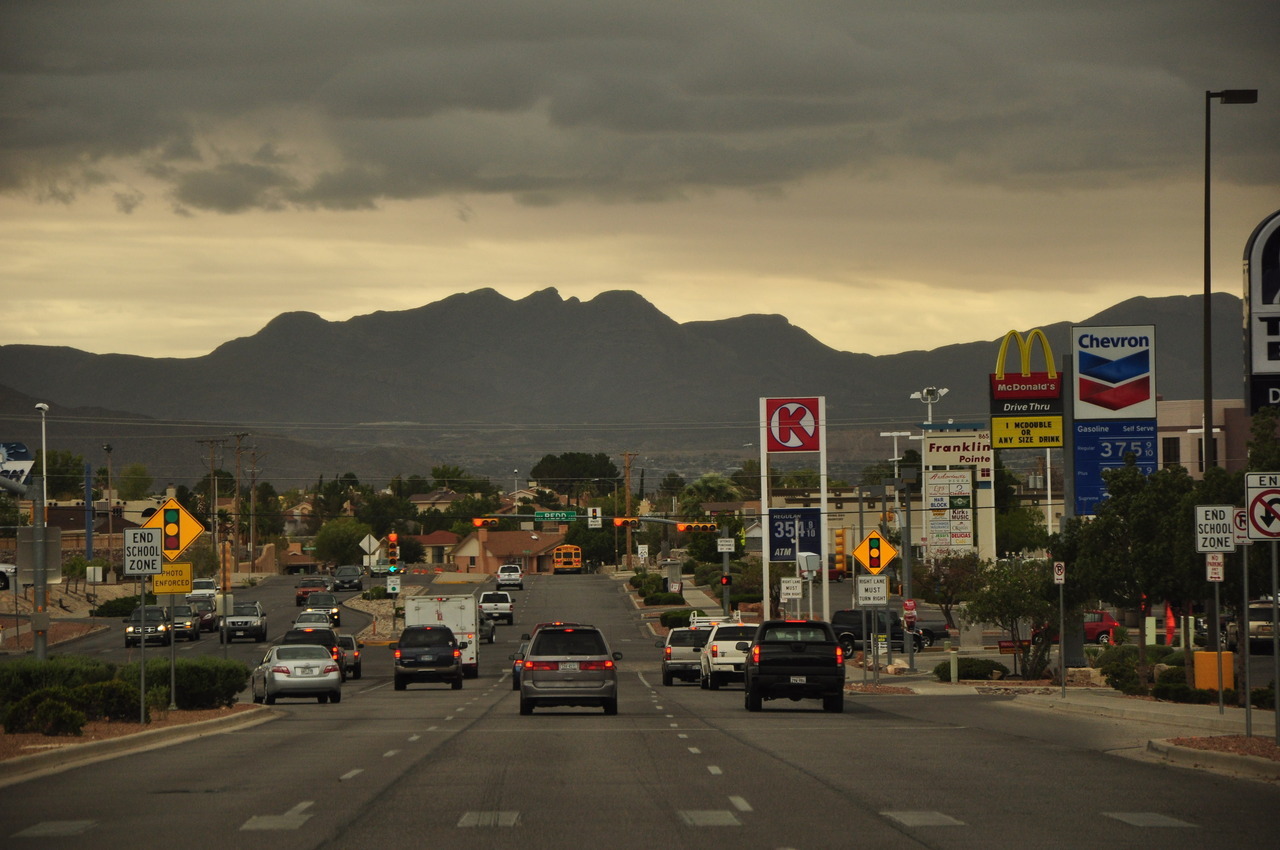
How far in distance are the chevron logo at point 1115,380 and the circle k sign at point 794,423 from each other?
770 inches

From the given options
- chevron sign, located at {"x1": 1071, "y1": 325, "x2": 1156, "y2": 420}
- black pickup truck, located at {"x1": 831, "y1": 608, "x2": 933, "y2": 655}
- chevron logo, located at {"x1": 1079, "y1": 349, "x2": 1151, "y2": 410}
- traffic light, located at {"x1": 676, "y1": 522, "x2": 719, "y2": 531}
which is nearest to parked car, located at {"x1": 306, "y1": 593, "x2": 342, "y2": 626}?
black pickup truck, located at {"x1": 831, "y1": 608, "x2": 933, "y2": 655}

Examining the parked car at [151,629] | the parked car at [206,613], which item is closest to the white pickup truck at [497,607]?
the parked car at [206,613]

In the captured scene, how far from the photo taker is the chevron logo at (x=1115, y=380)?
4944cm

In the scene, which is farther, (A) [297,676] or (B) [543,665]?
(A) [297,676]

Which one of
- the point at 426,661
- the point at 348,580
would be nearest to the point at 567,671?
the point at 426,661

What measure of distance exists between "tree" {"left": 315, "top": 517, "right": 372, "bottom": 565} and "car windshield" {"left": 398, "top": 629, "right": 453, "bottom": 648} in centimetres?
11860

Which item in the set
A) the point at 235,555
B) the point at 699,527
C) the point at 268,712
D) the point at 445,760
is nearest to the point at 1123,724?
the point at 445,760

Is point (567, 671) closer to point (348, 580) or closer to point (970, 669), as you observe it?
point (970, 669)

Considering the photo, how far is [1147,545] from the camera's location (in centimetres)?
3375

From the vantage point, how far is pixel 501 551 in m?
162

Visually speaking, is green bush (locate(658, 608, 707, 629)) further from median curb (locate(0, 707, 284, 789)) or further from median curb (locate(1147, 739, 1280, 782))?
median curb (locate(1147, 739, 1280, 782))

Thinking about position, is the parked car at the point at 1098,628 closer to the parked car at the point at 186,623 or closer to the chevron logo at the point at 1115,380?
the chevron logo at the point at 1115,380

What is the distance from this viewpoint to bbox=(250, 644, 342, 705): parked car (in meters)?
35.9

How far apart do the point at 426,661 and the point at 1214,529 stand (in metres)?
25.5
